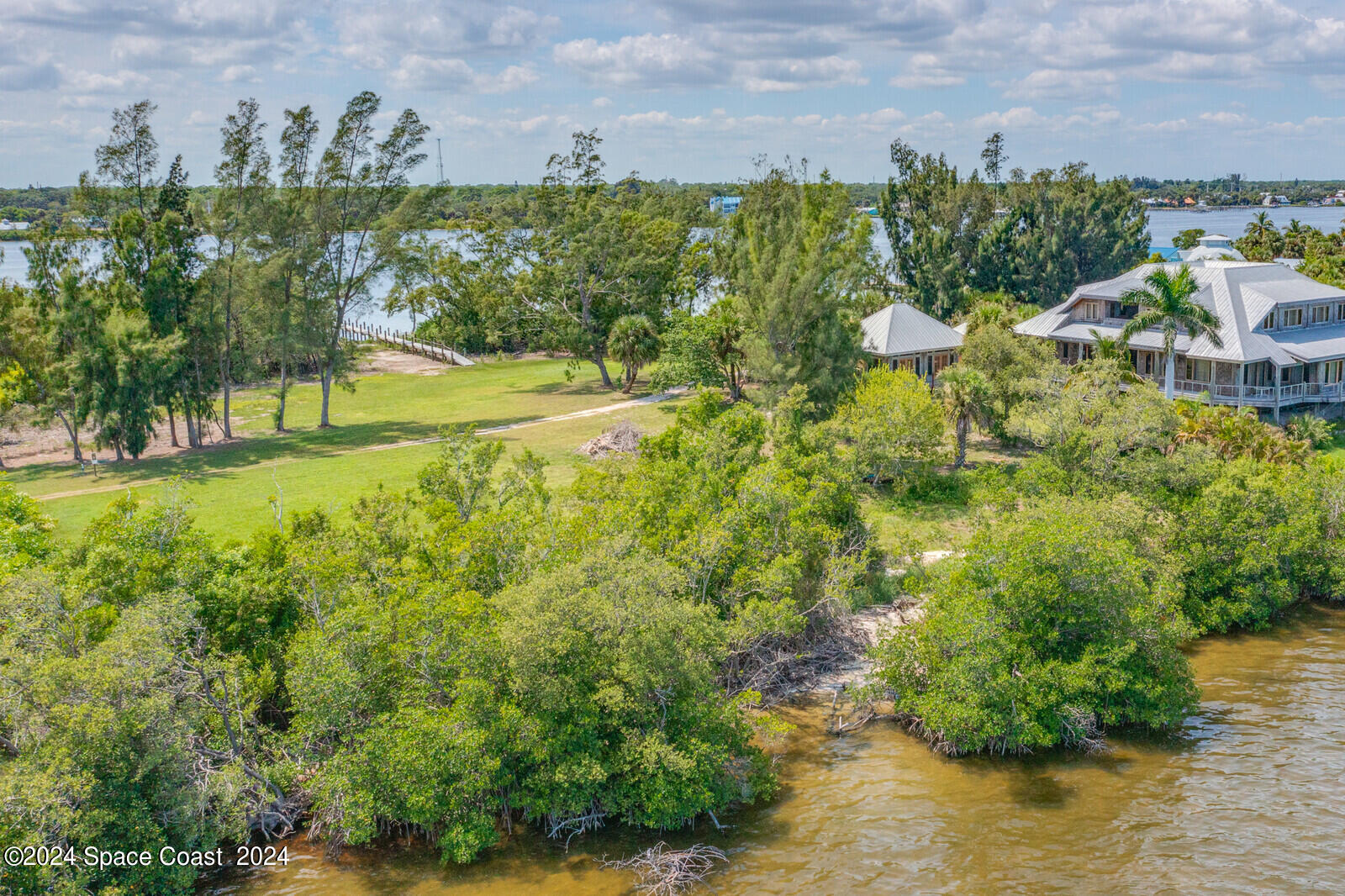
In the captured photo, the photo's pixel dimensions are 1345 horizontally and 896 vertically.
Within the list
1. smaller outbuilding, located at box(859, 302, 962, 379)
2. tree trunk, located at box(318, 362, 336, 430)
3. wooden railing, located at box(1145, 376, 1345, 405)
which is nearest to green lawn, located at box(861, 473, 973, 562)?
smaller outbuilding, located at box(859, 302, 962, 379)

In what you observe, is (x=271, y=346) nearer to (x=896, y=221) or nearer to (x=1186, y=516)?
(x=1186, y=516)

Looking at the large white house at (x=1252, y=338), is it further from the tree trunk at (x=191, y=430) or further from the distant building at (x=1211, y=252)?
the tree trunk at (x=191, y=430)

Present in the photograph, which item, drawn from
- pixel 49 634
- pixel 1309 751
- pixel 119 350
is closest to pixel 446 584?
pixel 49 634

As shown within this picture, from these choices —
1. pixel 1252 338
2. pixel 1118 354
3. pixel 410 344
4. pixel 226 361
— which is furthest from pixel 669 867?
pixel 410 344

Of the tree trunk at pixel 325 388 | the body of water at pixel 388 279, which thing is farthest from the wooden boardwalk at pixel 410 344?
the tree trunk at pixel 325 388

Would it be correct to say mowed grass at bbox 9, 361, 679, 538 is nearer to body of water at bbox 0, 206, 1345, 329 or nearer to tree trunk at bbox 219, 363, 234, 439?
tree trunk at bbox 219, 363, 234, 439

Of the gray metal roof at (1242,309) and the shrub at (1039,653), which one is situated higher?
the gray metal roof at (1242,309)
